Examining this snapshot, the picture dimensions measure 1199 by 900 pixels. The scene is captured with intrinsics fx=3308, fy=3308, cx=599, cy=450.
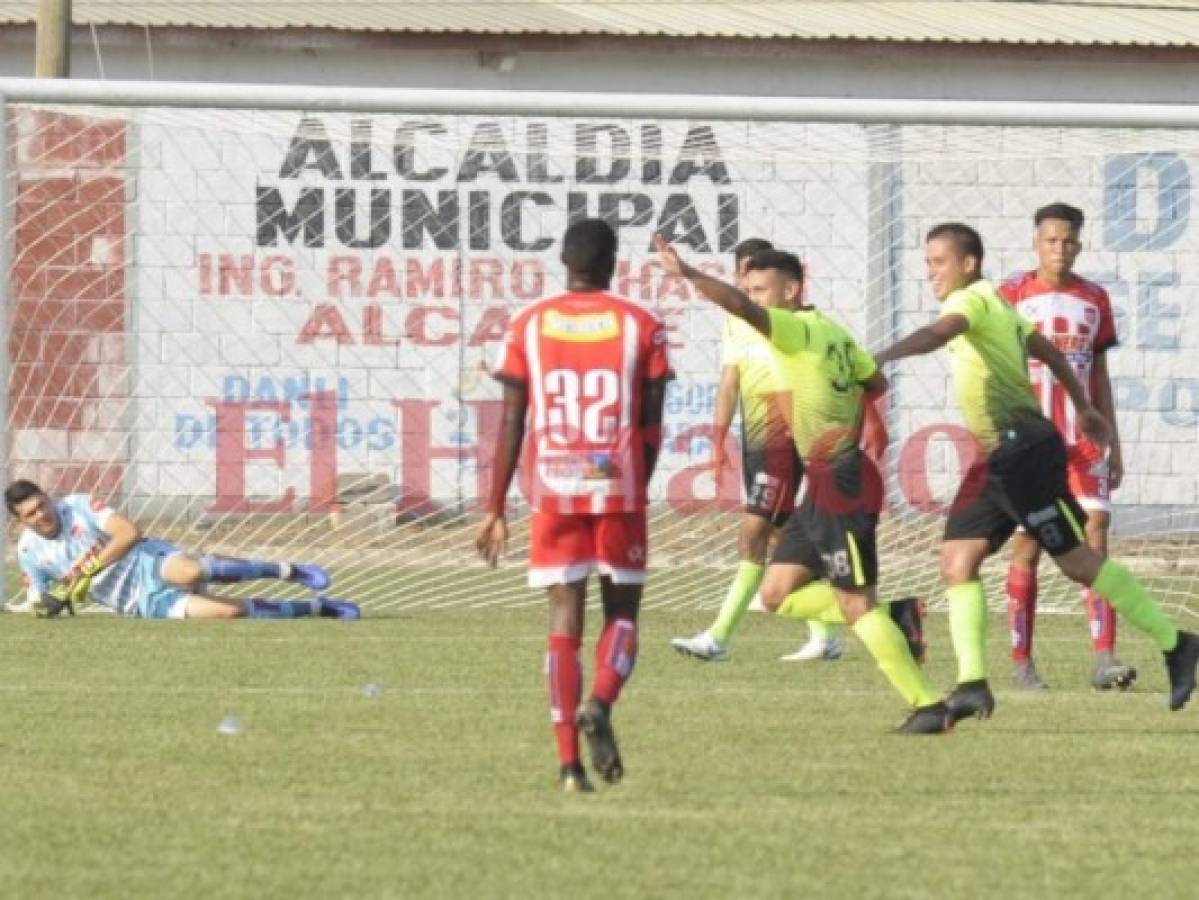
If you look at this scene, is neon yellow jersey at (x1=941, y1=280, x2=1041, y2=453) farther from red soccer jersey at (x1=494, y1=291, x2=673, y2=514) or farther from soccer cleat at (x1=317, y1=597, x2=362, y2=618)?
soccer cleat at (x1=317, y1=597, x2=362, y2=618)

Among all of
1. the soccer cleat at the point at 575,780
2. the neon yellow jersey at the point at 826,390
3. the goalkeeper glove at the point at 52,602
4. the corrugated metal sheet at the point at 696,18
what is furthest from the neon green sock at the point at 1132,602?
the corrugated metal sheet at the point at 696,18

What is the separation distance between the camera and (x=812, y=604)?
14.7m

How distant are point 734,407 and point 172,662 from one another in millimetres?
3068

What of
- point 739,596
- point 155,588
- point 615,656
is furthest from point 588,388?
point 155,588

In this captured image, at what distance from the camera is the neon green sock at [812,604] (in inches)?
579

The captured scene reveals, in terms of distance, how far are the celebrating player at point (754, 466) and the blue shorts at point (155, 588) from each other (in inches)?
153

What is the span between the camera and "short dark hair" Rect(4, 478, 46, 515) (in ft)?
59.7

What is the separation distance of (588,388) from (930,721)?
2.55 m

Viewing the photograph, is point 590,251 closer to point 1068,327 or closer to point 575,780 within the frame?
point 575,780

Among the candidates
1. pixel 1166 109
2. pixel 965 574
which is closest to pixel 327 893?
pixel 965 574

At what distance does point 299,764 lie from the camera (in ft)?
36.4

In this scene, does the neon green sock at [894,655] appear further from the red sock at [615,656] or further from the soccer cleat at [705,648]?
the soccer cleat at [705,648]

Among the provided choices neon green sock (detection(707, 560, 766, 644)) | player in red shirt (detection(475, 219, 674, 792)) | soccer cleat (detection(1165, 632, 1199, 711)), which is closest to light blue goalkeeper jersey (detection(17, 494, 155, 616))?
neon green sock (detection(707, 560, 766, 644))

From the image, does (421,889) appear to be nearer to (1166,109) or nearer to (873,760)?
(873,760)
